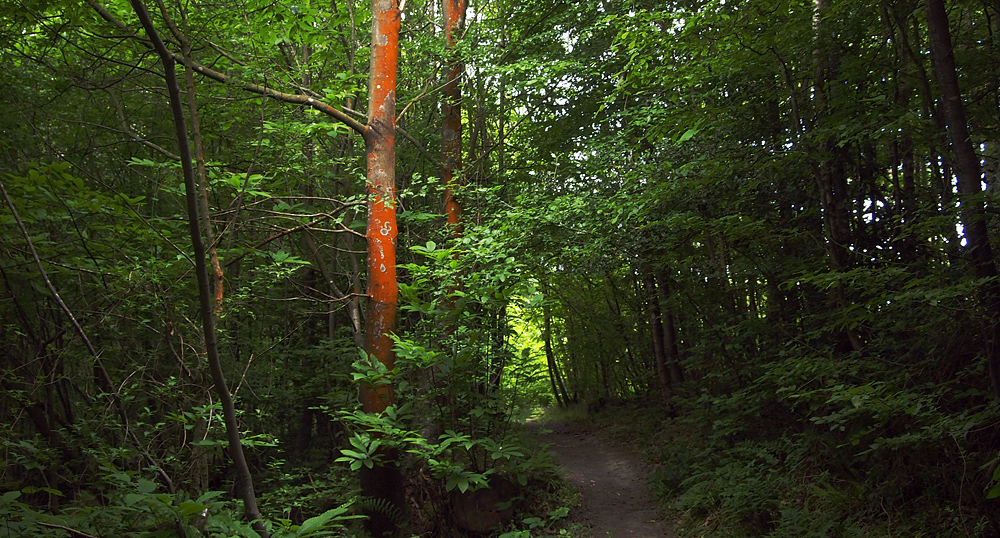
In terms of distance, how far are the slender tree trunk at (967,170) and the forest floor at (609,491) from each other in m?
3.92

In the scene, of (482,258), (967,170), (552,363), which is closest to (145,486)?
(482,258)

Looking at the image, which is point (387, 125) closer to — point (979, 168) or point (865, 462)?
point (979, 168)

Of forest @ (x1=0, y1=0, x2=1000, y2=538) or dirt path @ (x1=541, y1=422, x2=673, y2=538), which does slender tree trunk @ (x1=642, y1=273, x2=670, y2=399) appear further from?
dirt path @ (x1=541, y1=422, x2=673, y2=538)

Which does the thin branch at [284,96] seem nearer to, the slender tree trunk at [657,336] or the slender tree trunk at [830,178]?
the slender tree trunk at [830,178]

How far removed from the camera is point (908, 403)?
395 centimetres

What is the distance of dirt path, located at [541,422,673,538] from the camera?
695 centimetres

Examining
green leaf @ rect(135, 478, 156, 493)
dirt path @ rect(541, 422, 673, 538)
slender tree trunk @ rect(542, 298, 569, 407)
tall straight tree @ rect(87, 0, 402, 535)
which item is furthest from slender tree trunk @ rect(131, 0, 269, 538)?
slender tree trunk @ rect(542, 298, 569, 407)

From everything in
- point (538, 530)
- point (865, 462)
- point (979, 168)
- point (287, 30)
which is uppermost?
point (287, 30)

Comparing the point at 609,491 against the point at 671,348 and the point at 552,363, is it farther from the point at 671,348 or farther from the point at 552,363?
the point at 552,363

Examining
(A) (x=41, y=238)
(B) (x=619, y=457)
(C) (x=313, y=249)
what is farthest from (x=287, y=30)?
(B) (x=619, y=457)

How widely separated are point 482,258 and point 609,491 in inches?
198

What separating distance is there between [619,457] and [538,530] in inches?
163

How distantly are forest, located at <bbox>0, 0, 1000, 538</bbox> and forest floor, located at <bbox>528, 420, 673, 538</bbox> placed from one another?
33 cm

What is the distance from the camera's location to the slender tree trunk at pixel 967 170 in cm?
359
